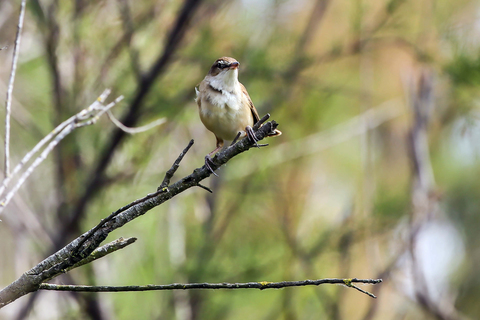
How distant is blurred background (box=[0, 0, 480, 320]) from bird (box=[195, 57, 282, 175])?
1.26 metres

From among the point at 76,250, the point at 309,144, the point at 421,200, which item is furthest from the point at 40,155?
the point at 309,144

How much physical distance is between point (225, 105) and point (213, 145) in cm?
340

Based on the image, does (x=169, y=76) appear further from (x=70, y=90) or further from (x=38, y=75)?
(x=38, y=75)

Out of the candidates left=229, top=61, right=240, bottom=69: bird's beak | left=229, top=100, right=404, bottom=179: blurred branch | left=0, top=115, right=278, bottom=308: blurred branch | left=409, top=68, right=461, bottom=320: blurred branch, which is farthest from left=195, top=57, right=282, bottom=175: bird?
left=229, top=100, right=404, bottom=179: blurred branch

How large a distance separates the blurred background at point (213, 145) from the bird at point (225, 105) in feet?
4.12

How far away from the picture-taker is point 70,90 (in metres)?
5.71

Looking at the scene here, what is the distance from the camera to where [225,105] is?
3680 millimetres

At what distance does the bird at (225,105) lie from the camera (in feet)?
12.0

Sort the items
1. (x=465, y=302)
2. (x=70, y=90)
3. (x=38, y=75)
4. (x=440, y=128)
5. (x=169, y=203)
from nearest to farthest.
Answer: (x=70, y=90) → (x=169, y=203) → (x=38, y=75) → (x=440, y=128) → (x=465, y=302)

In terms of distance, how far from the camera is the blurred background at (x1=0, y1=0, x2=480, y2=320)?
5086 millimetres

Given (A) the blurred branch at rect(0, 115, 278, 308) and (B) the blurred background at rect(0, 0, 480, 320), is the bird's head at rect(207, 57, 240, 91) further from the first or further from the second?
(A) the blurred branch at rect(0, 115, 278, 308)

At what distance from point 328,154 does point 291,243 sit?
365 cm

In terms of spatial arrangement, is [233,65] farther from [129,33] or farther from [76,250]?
[76,250]

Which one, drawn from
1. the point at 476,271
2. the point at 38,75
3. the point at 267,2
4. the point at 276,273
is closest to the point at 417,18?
the point at 267,2
